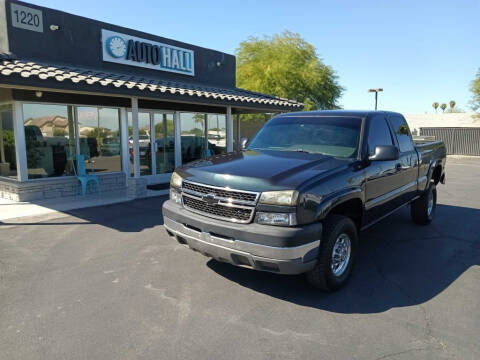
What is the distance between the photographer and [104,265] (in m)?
4.69

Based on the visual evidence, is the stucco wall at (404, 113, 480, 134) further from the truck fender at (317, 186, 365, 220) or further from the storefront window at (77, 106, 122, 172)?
the truck fender at (317, 186, 365, 220)

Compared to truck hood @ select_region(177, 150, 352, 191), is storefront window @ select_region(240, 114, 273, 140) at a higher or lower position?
higher

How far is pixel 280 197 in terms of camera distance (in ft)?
10.9

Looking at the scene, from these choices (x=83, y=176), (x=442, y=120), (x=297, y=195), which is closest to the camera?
(x=297, y=195)

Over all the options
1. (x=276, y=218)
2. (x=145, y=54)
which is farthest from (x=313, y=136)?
(x=145, y=54)

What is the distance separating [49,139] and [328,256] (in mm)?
8555

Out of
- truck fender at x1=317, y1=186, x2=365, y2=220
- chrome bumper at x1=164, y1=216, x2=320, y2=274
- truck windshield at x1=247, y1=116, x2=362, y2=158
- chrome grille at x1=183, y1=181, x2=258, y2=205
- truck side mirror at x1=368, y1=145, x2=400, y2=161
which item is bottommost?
chrome bumper at x1=164, y1=216, x2=320, y2=274

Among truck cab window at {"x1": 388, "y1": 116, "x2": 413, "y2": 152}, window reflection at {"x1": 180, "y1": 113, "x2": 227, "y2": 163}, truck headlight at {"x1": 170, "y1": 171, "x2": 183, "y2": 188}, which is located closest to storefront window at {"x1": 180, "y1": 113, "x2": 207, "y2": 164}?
window reflection at {"x1": 180, "y1": 113, "x2": 227, "y2": 163}

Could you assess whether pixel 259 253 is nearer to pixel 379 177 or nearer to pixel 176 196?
pixel 176 196

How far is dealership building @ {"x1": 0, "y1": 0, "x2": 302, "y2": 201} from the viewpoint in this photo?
8656 millimetres

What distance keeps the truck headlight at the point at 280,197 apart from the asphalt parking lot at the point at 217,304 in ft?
3.64

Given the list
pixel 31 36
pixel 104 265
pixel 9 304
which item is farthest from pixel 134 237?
pixel 31 36

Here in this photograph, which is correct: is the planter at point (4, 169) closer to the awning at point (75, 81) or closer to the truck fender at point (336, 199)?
the awning at point (75, 81)

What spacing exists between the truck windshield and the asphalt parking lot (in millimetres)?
1625
